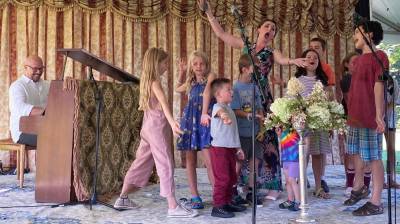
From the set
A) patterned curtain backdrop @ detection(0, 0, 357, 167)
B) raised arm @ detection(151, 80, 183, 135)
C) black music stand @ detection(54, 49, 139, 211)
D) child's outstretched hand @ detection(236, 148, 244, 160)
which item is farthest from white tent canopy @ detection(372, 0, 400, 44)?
raised arm @ detection(151, 80, 183, 135)

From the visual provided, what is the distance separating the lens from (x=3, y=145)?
470 centimetres

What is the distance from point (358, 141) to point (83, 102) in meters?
2.02

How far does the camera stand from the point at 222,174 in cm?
316

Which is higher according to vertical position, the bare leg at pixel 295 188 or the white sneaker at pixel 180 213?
the bare leg at pixel 295 188

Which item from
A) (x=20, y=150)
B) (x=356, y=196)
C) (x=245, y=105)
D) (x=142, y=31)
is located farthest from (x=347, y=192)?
(x=142, y=31)

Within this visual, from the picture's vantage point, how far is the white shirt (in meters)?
4.62

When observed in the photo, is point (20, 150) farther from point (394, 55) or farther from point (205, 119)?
point (394, 55)

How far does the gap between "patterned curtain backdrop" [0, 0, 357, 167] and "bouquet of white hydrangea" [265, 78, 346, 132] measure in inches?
143

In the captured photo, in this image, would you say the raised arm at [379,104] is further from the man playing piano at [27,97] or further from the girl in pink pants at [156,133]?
the man playing piano at [27,97]

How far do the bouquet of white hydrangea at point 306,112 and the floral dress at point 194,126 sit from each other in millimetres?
753

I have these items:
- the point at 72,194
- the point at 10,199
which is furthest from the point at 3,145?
the point at 72,194

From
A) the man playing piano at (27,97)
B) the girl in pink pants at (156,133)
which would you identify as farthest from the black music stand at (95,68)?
the man playing piano at (27,97)

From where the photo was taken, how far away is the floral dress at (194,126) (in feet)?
11.3

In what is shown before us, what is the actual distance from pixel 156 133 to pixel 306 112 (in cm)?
103
